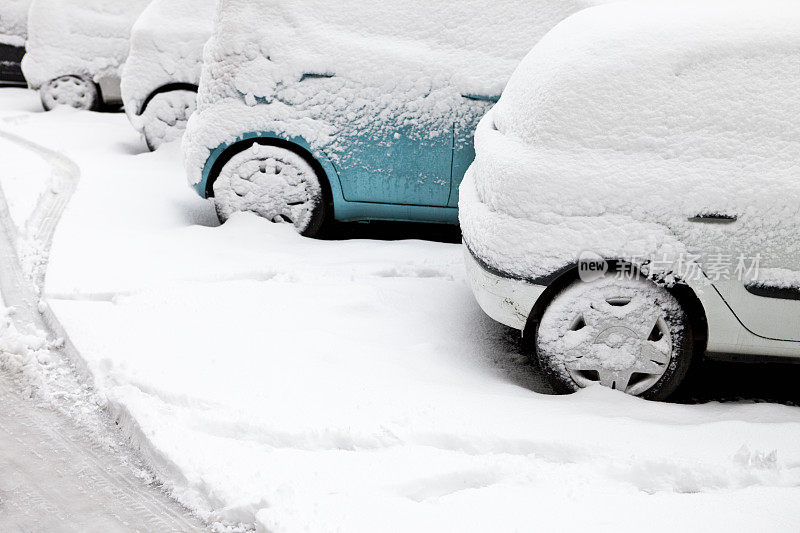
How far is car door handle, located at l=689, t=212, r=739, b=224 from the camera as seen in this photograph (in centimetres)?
277

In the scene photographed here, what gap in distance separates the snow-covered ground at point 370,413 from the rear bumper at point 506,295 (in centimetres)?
31

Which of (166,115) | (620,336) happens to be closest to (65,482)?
(620,336)

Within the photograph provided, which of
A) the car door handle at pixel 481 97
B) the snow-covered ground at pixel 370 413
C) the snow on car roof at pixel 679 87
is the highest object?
the snow on car roof at pixel 679 87

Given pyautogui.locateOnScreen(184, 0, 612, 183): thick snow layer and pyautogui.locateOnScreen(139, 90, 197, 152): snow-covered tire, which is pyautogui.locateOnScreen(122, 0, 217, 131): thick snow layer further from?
pyautogui.locateOnScreen(184, 0, 612, 183): thick snow layer

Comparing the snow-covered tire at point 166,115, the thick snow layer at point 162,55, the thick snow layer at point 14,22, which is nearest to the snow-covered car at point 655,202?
the thick snow layer at point 162,55

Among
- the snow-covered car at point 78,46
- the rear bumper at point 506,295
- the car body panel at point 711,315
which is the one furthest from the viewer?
the snow-covered car at point 78,46

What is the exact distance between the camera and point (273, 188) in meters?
4.69

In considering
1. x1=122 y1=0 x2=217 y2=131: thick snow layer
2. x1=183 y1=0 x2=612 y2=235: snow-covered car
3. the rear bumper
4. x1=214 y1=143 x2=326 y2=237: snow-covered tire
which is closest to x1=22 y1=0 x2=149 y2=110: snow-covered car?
x1=122 y1=0 x2=217 y2=131: thick snow layer

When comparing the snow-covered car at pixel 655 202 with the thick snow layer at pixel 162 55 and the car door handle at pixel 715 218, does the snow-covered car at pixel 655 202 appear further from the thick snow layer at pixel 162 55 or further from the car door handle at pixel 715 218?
the thick snow layer at pixel 162 55

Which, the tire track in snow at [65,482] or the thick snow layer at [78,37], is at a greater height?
the thick snow layer at [78,37]

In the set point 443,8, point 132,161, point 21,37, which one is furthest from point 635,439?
point 21,37

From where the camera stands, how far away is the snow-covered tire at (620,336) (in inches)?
115

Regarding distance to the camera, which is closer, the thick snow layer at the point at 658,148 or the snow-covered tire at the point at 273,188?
the thick snow layer at the point at 658,148

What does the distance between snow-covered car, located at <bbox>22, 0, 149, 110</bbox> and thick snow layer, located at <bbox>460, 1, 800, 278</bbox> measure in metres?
7.38
